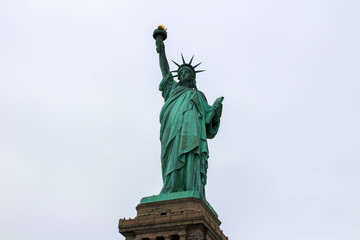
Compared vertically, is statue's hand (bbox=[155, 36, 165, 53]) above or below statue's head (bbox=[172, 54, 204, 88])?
above

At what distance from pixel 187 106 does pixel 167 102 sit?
1.13m

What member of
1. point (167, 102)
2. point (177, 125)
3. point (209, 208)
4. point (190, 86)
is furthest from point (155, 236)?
point (190, 86)

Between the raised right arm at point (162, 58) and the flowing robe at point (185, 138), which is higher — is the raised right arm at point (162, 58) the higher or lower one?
the higher one

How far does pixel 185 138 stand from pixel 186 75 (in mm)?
3895

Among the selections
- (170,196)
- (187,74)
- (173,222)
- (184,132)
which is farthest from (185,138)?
(187,74)

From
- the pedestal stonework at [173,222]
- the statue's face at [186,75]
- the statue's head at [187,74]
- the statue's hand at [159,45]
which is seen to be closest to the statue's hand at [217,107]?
the statue's head at [187,74]

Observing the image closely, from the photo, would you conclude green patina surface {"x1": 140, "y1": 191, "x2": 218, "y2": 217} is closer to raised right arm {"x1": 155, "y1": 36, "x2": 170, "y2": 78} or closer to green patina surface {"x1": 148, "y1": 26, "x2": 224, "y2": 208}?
green patina surface {"x1": 148, "y1": 26, "x2": 224, "y2": 208}

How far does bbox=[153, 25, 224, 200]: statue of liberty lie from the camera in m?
18.9

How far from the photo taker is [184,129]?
19688 millimetres

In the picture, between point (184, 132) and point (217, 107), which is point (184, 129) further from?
point (217, 107)

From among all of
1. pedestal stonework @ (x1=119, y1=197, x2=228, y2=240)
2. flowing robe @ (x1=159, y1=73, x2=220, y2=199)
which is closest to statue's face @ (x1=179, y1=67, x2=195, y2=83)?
flowing robe @ (x1=159, y1=73, x2=220, y2=199)

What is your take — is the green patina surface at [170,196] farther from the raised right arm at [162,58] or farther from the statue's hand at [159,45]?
the statue's hand at [159,45]

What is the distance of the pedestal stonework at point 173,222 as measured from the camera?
54.4ft

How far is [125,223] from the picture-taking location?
17.4 metres
